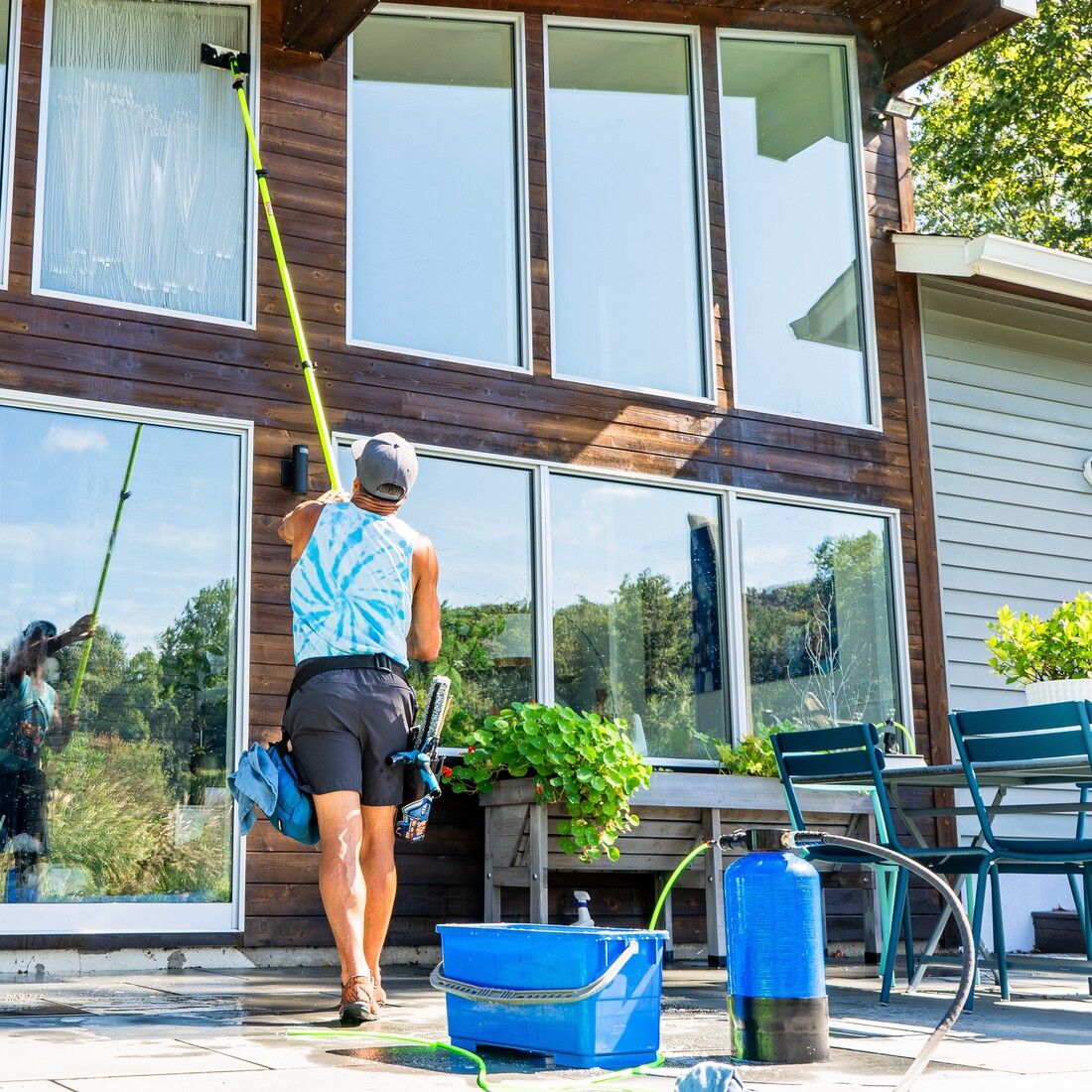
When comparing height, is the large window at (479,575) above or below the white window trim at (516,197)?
below

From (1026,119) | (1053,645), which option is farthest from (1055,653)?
(1026,119)

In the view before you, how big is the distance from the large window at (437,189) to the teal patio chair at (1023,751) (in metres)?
2.82

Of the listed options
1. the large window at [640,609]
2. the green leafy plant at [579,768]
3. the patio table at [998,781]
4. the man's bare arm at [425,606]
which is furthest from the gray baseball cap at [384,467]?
the large window at [640,609]

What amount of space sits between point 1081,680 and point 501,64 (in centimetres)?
370

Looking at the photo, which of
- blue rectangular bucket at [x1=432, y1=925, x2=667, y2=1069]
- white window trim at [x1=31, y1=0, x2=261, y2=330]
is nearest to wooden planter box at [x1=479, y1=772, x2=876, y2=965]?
white window trim at [x1=31, y1=0, x2=261, y2=330]

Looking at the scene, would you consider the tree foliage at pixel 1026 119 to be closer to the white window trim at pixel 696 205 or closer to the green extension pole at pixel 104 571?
the white window trim at pixel 696 205

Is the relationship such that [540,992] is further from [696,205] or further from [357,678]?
[696,205]

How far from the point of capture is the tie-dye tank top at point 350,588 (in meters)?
3.35

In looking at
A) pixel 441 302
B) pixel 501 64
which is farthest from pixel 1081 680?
pixel 501 64

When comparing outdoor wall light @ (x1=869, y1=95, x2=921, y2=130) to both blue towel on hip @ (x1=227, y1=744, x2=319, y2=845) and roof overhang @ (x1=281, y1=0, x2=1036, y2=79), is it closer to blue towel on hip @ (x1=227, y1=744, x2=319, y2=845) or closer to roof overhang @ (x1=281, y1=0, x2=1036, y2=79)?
roof overhang @ (x1=281, y1=0, x2=1036, y2=79)

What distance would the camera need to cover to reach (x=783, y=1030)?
8.46 feet

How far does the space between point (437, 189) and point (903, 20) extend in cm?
271

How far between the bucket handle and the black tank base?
248 millimetres

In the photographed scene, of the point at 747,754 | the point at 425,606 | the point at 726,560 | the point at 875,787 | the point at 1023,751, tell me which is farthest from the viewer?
the point at 726,560
